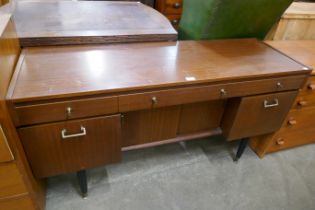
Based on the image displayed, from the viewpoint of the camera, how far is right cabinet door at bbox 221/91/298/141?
123 centimetres

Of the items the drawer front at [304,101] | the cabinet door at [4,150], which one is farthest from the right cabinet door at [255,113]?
the cabinet door at [4,150]

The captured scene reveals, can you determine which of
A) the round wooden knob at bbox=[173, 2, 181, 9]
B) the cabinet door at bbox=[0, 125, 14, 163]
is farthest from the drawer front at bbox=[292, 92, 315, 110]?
the round wooden knob at bbox=[173, 2, 181, 9]

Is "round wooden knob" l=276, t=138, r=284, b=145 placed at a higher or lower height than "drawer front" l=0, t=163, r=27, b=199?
lower

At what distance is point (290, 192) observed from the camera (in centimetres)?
146

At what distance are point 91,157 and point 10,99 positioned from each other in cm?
43

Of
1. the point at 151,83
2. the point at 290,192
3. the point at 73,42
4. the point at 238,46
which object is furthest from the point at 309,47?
the point at 73,42

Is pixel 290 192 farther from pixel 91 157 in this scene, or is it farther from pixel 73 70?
pixel 73 70

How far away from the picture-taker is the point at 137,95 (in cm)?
96

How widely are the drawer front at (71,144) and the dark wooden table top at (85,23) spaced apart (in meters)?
0.48

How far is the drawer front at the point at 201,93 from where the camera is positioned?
97cm

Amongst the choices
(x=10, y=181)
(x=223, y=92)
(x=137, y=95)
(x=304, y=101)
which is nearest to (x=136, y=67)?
(x=137, y=95)

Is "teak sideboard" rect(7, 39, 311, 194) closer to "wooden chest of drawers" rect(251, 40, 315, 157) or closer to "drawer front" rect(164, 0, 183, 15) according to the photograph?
"wooden chest of drawers" rect(251, 40, 315, 157)

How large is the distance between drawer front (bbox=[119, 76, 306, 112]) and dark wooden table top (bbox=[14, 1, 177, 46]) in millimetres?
442

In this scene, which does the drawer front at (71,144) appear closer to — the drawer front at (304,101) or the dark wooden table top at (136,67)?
the dark wooden table top at (136,67)
